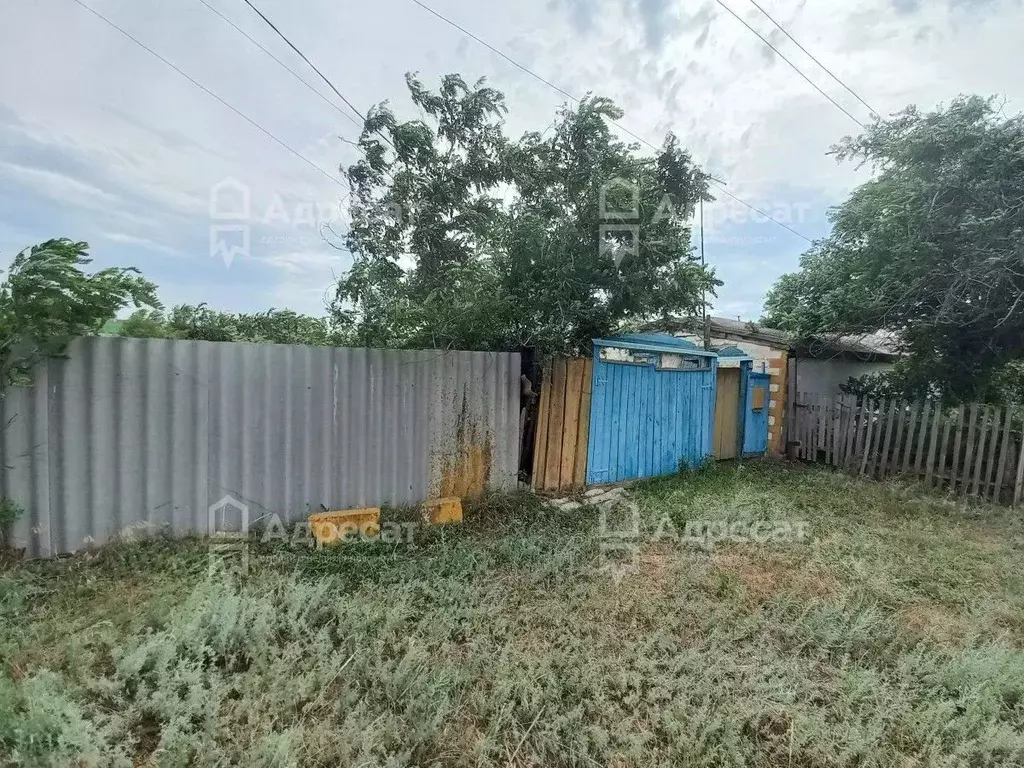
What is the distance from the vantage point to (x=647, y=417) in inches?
231

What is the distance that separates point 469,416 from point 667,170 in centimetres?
320

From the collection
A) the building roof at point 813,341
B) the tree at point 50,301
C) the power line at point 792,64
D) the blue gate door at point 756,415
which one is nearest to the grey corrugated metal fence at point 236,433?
the tree at point 50,301

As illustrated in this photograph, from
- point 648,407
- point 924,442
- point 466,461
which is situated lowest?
point 466,461

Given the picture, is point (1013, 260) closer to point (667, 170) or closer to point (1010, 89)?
point (1010, 89)

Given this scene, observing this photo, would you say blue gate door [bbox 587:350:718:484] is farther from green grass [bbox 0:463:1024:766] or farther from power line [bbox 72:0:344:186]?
power line [bbox 72:0:344:186]

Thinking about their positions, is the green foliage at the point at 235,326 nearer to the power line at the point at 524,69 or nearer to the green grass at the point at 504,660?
the green grass at the point at 504,660

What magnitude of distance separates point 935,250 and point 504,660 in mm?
6675

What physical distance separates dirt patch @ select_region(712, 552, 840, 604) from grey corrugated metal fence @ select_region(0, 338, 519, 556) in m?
2.16

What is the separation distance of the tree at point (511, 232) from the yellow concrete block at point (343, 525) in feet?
4.70

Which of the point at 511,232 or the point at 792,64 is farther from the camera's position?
the point at 792,64

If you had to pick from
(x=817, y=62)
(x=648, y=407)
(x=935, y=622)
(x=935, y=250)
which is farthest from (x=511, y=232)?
(x=935, y=250)

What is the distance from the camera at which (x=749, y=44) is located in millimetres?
5074

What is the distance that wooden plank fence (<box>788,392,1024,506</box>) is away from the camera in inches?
213

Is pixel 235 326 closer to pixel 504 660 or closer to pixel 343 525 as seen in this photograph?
pixel 343 525
